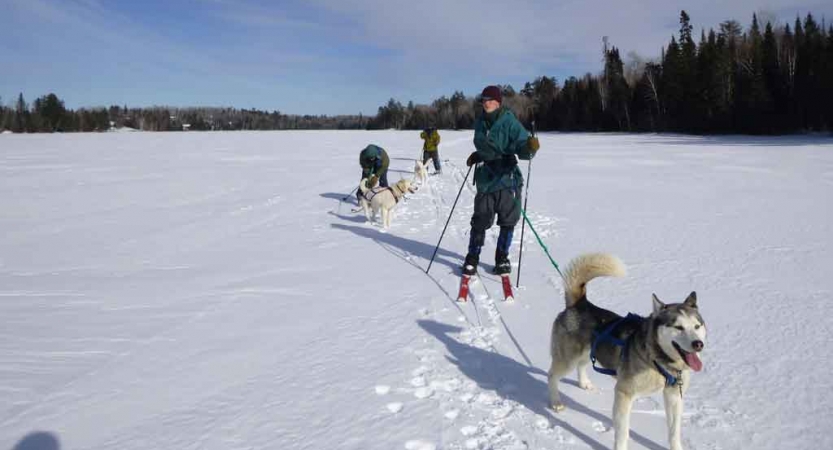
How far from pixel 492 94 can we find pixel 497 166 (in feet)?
2.45

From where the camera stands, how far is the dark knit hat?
5.01m

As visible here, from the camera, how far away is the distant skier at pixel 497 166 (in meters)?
5.06

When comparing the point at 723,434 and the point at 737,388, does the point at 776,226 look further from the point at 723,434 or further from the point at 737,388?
the point at 723,434

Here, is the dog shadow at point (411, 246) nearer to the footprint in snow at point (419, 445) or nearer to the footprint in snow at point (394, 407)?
the footprint in snow at point (394, 407)

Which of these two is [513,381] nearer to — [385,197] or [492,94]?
[492,94]

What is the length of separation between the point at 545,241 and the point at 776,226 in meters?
4.04

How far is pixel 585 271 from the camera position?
124 inches

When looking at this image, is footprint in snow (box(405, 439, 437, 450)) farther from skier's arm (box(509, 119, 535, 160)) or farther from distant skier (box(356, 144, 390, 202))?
distant skier (box(356, 144, 390, 202))

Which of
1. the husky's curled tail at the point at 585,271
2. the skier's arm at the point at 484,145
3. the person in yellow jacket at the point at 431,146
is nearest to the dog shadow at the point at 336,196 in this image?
the person in yellow jacket at the point at 431,146

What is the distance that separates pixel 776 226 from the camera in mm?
8344

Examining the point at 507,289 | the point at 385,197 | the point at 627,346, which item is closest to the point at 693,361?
the point at 627,346

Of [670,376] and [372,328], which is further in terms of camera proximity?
[372,328]

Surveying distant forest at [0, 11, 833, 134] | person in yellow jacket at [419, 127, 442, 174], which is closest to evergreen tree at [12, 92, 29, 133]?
distant forest at [0, 11, 833, 134]

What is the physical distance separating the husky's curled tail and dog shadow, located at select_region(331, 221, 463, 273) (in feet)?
10.9
